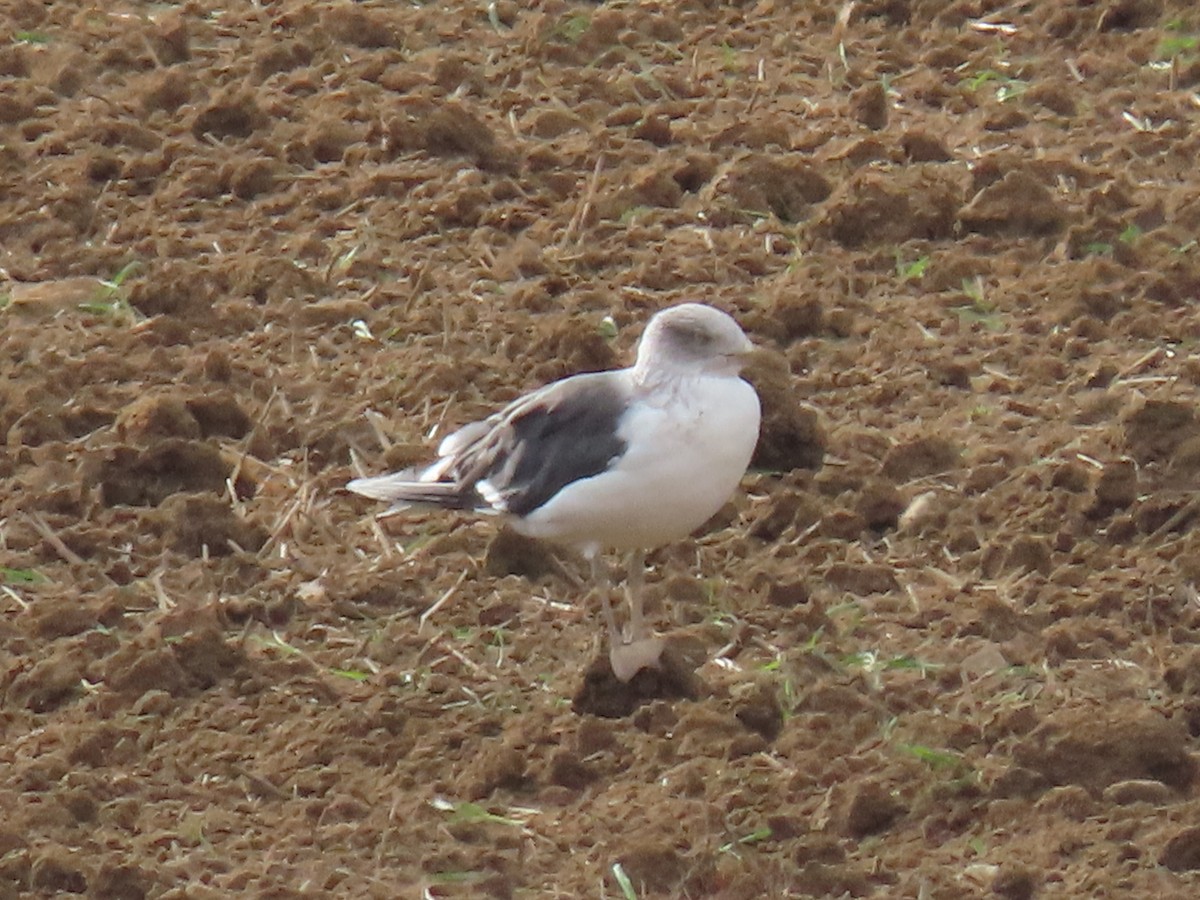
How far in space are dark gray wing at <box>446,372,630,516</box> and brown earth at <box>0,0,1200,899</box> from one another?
1.16 feet

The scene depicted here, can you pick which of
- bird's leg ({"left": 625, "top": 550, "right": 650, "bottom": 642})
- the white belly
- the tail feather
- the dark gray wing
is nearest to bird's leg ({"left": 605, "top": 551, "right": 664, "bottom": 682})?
bird's leg ({"left": 625, "top": 550, "right": 650, "bottom": 642})

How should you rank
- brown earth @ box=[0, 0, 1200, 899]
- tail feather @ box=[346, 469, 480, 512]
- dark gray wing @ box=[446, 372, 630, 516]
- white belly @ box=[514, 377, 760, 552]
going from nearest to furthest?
brown earth @ box=[0, 0, 1200, 899], white belly @ box=[514, 377, 760, 552], dark gray wing @ box=[446, 372, 630, 516], tail feather @ box=[346, 469, 480, 512]

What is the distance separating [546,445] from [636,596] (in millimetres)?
356

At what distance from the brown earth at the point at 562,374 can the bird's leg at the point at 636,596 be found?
117 mm

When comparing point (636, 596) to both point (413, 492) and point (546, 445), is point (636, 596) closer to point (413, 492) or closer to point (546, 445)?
point (546, 445)

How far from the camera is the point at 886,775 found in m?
5.07

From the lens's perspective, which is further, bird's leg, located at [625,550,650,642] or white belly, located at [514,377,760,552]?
bird's leg, located at [625,550,650,642]

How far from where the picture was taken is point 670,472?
17.1ft

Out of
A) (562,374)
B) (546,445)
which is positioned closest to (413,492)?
(546,445)

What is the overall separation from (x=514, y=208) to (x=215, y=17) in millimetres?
1745

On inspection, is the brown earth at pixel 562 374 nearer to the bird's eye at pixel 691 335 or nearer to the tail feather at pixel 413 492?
the tail feather at pixel 413 492

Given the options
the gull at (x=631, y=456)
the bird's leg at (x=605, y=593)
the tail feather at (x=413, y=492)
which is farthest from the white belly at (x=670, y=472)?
the tail feather at (x=413, y=492)

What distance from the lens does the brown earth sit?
5.02 metres

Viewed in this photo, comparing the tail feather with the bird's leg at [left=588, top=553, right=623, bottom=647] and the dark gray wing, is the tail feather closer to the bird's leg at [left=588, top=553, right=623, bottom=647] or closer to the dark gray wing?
the dark gray wing
